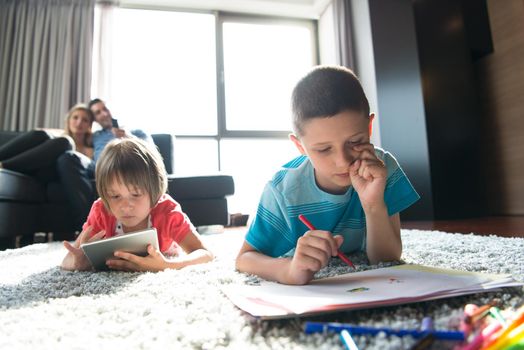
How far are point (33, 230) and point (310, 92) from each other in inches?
70.7

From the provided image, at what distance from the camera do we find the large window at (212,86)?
11.2 ft

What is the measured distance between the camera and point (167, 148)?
2.51 metres

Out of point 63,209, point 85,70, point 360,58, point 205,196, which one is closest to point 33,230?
point 63,209

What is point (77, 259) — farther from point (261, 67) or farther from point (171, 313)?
point (261, 67)

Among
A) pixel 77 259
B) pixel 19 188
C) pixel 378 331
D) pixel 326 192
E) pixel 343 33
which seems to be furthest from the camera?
pixel 343 33

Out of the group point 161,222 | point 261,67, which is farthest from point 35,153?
point 261,67

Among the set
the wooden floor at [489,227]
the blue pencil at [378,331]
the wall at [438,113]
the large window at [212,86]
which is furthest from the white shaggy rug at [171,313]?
the large window at [212,86]

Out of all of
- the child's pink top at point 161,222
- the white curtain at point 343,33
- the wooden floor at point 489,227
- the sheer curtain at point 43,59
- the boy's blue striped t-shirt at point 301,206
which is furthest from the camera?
the white curtain at point 343,33

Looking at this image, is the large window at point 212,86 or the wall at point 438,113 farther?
the large window at point 212,86

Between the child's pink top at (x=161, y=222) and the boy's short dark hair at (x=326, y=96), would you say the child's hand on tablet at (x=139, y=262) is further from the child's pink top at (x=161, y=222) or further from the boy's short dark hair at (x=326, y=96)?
the boy's short dark hair at (x=326, y=96)

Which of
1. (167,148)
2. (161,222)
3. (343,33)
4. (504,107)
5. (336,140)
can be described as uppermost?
(343,33)

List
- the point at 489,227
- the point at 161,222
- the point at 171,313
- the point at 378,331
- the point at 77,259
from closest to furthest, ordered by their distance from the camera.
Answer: the point at 378,331
the point at 171,313
the point at 77,259
the point at 161,222
the point at 489,227

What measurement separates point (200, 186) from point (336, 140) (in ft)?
5.30

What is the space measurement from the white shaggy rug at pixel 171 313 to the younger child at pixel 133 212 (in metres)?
0.05
